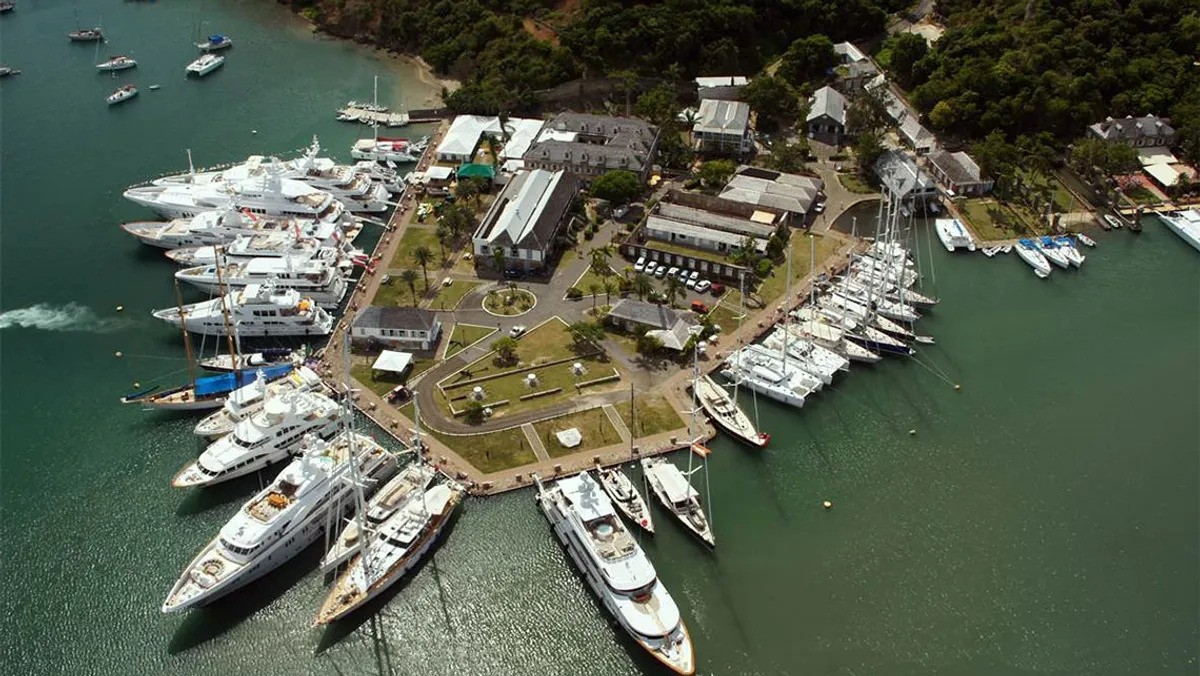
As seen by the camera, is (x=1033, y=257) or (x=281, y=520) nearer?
(x=281, y=520)

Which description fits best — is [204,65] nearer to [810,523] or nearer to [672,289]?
[672,289]

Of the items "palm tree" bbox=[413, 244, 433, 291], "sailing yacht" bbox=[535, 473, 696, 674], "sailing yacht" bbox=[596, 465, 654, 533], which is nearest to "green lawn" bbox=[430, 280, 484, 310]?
"palm tree" bbox=[413, 244, 433, 291]

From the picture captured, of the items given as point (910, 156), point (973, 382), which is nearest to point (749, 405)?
point (973, 382)

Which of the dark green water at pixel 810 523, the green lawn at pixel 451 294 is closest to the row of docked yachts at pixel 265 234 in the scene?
the dark green water at pixel 810 523

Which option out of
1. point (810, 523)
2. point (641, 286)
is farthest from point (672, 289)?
point (810, 523)

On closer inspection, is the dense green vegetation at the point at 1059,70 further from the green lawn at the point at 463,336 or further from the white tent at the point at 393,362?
the white tent at the point at 393,362

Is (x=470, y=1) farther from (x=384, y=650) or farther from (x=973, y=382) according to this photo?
(x=384, y=650)

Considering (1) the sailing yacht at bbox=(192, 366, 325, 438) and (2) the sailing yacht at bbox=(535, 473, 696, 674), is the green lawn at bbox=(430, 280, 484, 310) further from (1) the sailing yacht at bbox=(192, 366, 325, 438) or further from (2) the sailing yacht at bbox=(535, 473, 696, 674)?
(2) the sailing yacht at bbox=(535, 473, 696, 674)

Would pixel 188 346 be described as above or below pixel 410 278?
below
